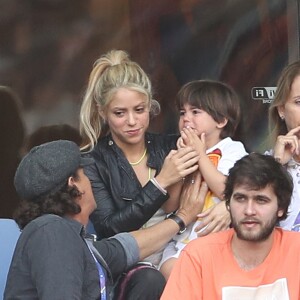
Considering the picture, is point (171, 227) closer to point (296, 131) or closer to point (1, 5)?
point (296, 131)

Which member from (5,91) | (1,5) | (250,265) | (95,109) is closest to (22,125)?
(5,91)

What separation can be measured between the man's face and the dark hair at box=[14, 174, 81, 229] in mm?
570

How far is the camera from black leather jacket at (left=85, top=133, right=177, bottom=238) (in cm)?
389

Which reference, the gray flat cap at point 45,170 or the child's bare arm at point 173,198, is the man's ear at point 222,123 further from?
the gray flat cap at point 45,170

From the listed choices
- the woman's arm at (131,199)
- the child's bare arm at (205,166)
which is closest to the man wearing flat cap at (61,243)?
the woman's arm at (131,199)

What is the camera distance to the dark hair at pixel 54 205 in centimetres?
336

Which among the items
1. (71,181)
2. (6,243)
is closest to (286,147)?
(71,181)

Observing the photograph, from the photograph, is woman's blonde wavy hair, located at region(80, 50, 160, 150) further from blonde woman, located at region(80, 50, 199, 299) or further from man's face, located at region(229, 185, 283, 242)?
man's face, located at region(229, 185, 283, 242)

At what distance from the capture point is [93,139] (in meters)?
4.22

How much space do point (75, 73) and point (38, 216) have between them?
1.98 meters

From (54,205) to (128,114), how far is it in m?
0.81

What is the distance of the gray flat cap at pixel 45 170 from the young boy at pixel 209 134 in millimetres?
701

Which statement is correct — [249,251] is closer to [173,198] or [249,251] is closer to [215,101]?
[173,198]

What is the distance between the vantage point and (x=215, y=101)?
13.4 ft
